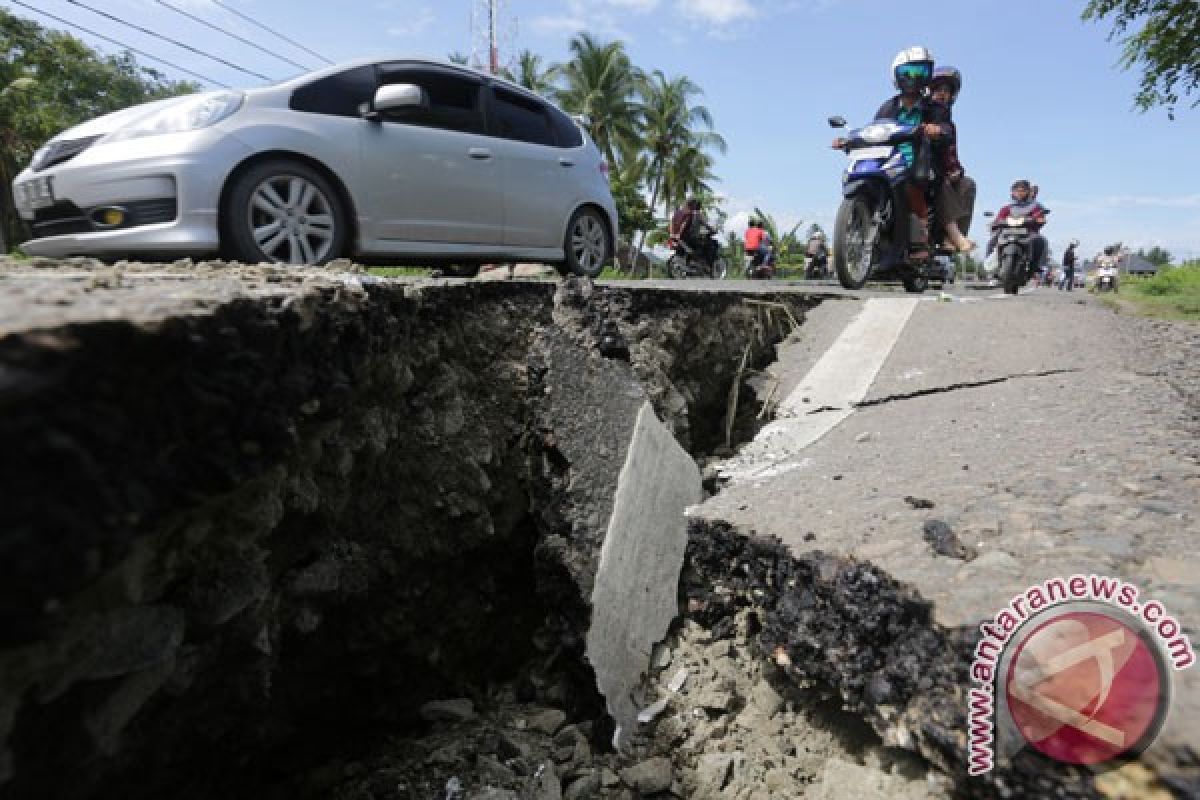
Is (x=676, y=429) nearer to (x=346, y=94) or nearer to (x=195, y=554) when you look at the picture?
(x=195, y=554)

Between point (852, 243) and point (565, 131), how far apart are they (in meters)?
2.37

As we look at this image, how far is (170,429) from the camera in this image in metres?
0.87

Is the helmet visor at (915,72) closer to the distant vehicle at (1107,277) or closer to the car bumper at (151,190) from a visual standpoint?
the car bumper at (151,190)

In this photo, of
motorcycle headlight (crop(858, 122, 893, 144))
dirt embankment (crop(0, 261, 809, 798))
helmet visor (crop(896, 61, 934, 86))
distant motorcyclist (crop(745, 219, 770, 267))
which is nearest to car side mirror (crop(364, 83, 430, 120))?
dirt embankment (crop(0, 261, 809, 798))

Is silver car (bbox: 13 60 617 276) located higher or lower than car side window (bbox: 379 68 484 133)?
lower

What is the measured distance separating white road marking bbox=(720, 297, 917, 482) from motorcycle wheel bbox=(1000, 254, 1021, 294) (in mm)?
3639

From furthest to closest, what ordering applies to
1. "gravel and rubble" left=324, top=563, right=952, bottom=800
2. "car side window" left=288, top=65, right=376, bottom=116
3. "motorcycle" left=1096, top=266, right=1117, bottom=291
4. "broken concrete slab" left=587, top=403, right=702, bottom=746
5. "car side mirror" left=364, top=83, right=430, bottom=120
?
"motorcycle" left=1096, top=266, right=1117, bottom=291
"car side mirror" left=364, top=83, right=430, bottom=120
"car side window" left=288, top=65, right=376, bottom=116
"broken concrete slab" left=587, top=403, right=702, bottom=746
"gravel and rubble" left=324, top=563, right=952, bottom=800

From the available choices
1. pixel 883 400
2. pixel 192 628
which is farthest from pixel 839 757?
pixel 883 400

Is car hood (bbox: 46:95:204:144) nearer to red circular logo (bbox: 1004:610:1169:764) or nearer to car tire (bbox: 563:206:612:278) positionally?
car tire (bbox: 563:206:612:278)

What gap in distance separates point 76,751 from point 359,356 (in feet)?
2.77

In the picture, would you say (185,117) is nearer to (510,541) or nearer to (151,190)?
(151,190)

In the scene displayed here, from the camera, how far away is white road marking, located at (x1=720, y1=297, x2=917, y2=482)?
2.42m

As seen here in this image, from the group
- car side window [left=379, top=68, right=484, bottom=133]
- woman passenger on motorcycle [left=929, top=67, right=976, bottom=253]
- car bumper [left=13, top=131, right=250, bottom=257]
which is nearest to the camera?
car bumper [left=13, top=131, right=250, bottom=257]

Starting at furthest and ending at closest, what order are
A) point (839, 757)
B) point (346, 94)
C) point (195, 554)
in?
point (346, 94), point (839, 757), point (195, 554)
